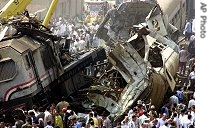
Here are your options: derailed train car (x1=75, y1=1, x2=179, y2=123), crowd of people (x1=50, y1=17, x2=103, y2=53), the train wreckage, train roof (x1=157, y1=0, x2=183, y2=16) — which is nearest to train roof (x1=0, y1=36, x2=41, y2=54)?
the train wreckage

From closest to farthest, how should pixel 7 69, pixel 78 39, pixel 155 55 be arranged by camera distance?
pixel 7 69 → pixel 155 55 → pixel 78 39

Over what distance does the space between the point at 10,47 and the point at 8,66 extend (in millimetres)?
509

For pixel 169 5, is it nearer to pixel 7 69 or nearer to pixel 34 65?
pixel 34 65

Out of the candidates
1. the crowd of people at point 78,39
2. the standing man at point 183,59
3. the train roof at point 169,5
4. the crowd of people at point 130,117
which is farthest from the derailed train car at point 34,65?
the train roof at point 169,5

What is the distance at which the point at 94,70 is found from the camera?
16594 millimetres

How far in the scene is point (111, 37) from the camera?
864 inches

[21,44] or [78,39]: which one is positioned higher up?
[78,39]

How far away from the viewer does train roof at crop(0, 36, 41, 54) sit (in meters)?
13.2

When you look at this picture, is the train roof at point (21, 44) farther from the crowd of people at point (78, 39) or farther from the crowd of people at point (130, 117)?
the crowd of people at point (78, 39)

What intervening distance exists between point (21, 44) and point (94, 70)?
3.68 m

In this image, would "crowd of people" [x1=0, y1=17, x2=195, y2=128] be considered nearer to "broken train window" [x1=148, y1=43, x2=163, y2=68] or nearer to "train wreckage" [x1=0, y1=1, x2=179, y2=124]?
"train wreckage" [x1=0, y1=1, x2=179, y2=124]

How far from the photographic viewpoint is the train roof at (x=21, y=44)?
13.2 m

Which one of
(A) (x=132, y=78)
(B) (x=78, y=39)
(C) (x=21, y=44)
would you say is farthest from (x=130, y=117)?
(B) (x=78, y=39)

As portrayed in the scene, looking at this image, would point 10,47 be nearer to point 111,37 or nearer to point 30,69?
point 30,69
